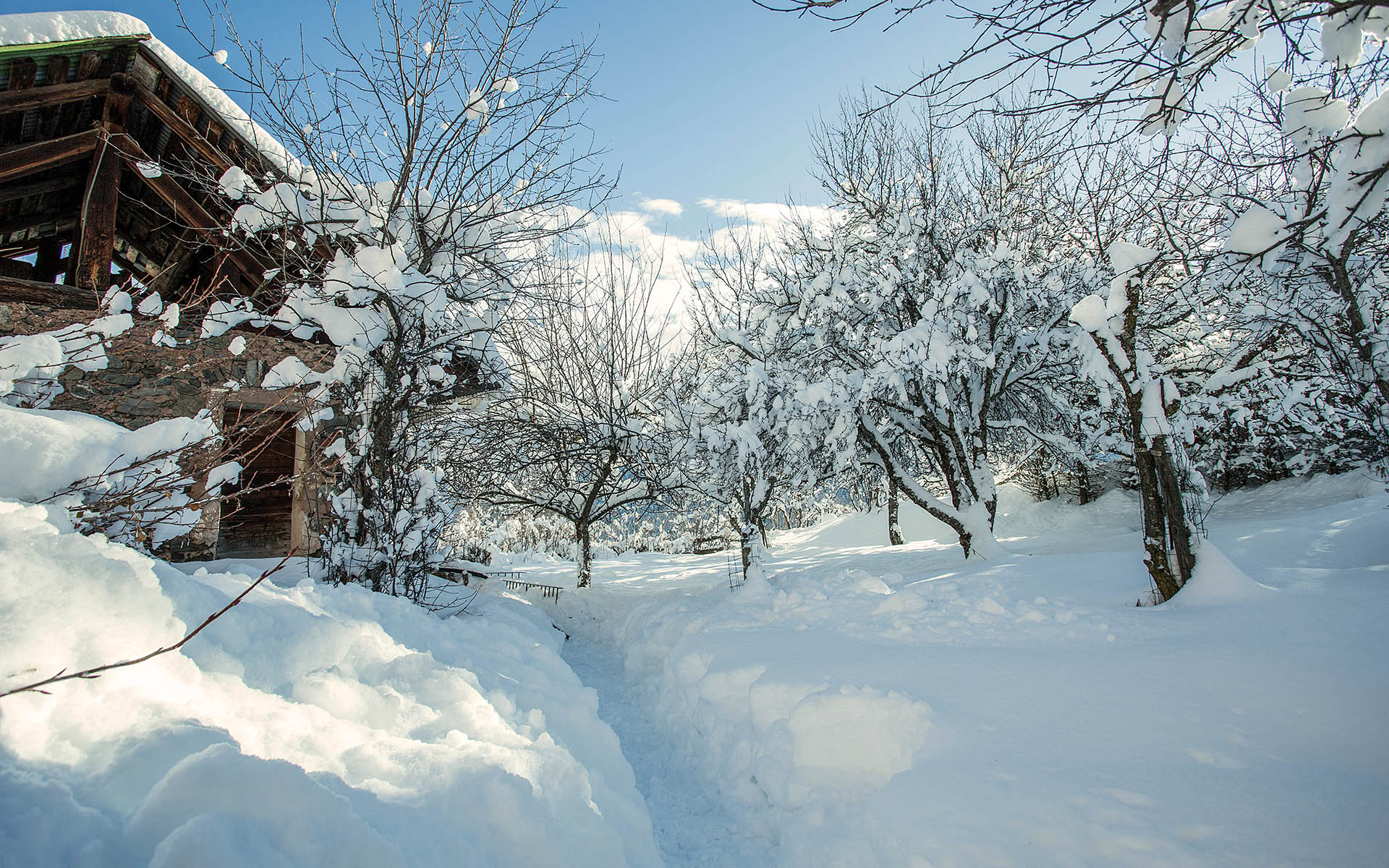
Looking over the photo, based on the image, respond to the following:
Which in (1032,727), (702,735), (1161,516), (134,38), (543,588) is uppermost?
(134,38)

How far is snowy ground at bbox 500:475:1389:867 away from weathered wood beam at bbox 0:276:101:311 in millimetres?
6497

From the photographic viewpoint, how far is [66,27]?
210 inches

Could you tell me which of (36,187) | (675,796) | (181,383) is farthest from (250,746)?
(36,187)

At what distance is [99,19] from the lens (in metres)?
5.57

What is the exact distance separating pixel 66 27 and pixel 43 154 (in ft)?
4.41

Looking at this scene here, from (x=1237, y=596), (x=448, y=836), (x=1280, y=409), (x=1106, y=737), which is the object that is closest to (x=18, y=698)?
(x=448, y=836)

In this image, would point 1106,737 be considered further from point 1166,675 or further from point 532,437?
point 532,437

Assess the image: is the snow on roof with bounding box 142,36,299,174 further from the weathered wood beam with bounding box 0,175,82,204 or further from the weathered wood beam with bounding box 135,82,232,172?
the weathered wood beam with bounding box 0,175,82,204

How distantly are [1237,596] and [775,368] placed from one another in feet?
17.6

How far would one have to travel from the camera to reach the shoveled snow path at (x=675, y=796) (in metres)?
2.35

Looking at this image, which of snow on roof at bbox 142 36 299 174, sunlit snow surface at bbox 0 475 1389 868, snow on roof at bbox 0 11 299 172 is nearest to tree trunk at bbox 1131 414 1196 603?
sunlit snow surface at bbox 0 475 1389 868

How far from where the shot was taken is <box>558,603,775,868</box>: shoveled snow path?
2.35 metres

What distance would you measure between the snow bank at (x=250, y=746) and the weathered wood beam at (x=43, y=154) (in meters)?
6.23

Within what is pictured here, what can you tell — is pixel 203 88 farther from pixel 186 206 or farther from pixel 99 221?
pixel 99 221
